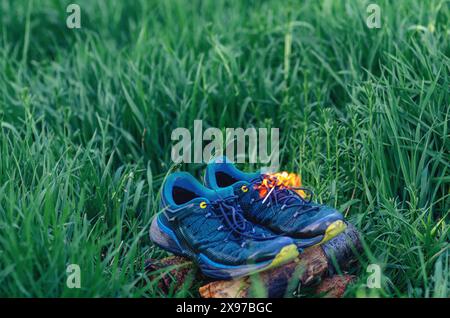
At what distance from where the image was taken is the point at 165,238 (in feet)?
8.77

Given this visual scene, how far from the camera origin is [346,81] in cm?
359

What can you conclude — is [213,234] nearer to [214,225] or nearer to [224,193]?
[214,225]

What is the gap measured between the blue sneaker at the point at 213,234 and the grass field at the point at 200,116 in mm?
148

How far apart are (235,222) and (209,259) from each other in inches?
6.1

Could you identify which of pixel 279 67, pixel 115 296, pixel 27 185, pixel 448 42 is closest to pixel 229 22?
pixel 279 67

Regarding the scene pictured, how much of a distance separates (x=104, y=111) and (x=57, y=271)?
1.34 meters

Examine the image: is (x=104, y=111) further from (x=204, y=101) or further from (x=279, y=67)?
(x=279, y=67)

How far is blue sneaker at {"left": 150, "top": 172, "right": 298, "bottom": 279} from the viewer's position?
7.89ft
